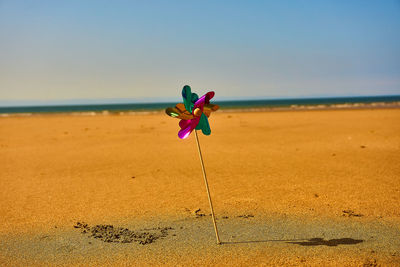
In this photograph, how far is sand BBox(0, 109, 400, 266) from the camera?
10.5 feet

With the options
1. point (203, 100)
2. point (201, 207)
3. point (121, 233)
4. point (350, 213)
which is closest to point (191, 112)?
point (203, 100)

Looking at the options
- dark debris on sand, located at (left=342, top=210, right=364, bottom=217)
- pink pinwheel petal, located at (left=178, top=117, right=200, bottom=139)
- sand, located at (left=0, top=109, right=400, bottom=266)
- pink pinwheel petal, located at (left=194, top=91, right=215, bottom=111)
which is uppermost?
pink pinwheel petal, located at (left=194, top=91, right=215, bottom=111)

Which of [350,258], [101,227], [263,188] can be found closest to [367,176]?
[263,188]

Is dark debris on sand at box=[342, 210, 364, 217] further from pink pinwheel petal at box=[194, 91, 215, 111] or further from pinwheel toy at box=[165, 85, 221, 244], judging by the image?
pink pinwheel petal at box=[194, 91, 215, 111]

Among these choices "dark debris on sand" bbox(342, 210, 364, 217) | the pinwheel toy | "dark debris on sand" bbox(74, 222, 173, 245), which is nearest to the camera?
the pinwheel toy

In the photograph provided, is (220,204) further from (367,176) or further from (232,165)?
(367,176)

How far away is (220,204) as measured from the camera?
4508mm

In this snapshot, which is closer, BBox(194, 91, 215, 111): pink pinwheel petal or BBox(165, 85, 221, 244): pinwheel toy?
BBox(194, 91, 215, 111): pink pinwheel petal

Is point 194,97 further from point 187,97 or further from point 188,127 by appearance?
point 188,127

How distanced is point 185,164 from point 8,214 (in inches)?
127

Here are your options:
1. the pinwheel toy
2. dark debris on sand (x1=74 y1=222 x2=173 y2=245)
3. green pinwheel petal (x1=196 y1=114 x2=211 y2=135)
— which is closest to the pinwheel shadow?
the pinwheel toy

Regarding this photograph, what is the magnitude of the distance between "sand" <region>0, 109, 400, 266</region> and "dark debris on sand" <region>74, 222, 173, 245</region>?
11mm

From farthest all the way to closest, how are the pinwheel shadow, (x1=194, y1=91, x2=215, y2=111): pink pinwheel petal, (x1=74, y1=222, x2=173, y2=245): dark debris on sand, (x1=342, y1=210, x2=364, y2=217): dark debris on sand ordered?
(x1=342, y1=210, x2=364, y2=217): dark debris on sand
(x1=74, y1=222, x2=173, y2=245): dark debris on sand
the pinwheel shadow
(x1=194, y1=91, x2=215, y2=111): pink pinwheel petal

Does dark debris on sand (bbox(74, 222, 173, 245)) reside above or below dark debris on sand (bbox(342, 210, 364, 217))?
above
